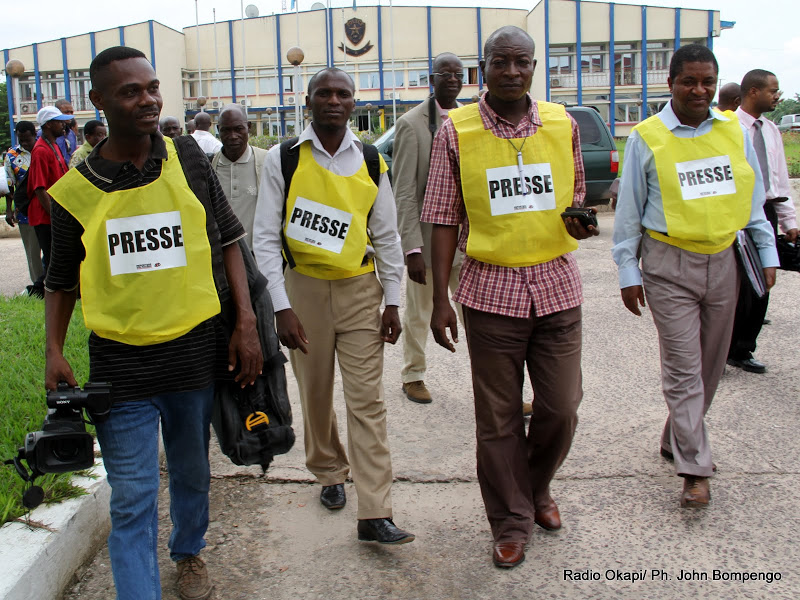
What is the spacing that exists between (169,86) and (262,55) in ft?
22.7

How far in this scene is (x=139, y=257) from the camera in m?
2.56

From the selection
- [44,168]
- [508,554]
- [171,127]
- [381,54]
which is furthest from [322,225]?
[381,54]

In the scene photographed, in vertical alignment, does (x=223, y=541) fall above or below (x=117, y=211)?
below

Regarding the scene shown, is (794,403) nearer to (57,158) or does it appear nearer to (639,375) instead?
(639,375)

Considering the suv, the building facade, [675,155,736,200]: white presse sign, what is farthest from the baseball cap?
the building facade

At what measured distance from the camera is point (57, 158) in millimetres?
8391

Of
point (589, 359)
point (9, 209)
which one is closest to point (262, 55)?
point (9, 209)

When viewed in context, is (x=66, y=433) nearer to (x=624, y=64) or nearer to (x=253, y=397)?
(x=253, y=397)

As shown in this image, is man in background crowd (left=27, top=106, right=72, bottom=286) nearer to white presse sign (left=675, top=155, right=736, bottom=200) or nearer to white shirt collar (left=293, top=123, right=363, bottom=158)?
white shirt collar (left=293, top=123, right=363, bottom=158)

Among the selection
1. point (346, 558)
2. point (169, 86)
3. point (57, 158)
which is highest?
point (169, 86)

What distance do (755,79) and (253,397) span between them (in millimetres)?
4509

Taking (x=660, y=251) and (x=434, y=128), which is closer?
(x=660, y=251)

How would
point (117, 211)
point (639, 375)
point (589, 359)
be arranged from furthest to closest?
point (589, 359)
point (639, 375)
point (117, 211)

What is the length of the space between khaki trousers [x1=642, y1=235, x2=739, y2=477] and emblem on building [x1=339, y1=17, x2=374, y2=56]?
54985 mm
